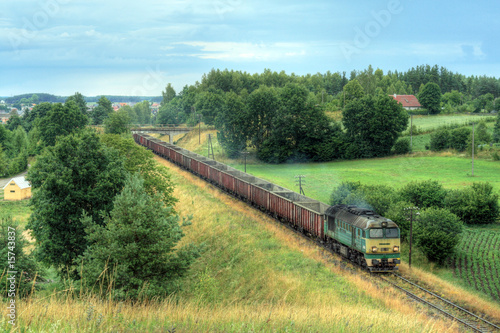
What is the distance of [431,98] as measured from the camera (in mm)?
154375

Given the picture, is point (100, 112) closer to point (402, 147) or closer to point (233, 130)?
point (233, 130)

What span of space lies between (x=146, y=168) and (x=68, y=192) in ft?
56.0

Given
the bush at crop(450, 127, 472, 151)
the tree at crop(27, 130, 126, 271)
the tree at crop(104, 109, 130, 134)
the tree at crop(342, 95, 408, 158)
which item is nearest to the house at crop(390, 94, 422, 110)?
the tree at crop(342, 95, 408, 158)

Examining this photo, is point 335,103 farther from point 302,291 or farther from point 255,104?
point 302,291

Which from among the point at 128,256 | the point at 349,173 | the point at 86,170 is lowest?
the point at 349,173

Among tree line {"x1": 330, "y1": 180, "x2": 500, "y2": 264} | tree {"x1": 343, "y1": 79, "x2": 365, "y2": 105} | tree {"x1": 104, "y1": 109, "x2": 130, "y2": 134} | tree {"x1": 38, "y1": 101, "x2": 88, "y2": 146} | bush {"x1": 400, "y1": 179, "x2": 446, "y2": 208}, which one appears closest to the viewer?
tree line {"x1": 330, "y1": 180, "x2": 500, "y2": 264}

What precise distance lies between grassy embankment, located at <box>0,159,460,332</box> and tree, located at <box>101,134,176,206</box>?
3.74 metres

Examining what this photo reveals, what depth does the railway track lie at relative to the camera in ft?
69.5

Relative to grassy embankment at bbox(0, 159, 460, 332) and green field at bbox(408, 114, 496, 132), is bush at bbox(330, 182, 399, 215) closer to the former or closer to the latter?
grassy embankment at bbox(0, 159, 460, 332)

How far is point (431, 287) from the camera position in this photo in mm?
25859

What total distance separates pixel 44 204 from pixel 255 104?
76.5 meters

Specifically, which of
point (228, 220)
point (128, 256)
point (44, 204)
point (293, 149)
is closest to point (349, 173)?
point (293, 149)

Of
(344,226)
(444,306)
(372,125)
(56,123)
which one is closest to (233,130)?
(372,125)

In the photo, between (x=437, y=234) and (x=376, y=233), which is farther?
(x=437, y=234)
